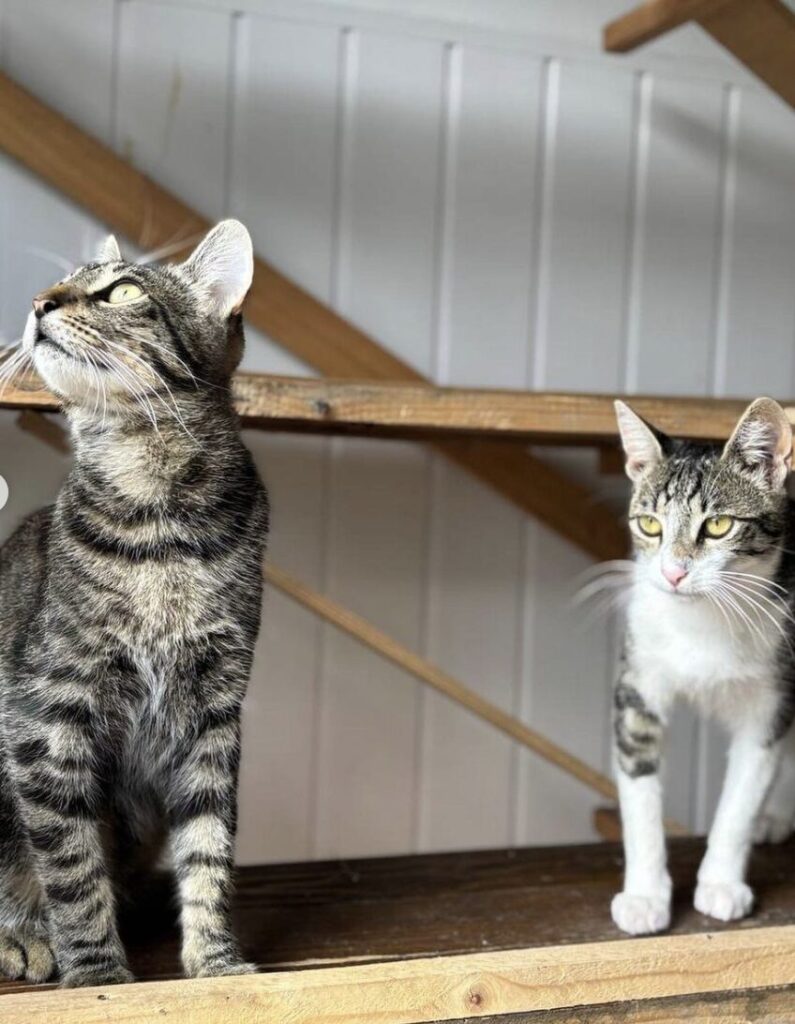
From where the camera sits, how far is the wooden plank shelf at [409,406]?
1.32 meters

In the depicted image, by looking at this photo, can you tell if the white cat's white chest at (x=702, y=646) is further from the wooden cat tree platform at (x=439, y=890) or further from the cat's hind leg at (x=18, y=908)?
the cat's hind leg at (x=18, y=908)

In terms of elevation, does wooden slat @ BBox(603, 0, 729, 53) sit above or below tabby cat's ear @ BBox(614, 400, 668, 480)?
above

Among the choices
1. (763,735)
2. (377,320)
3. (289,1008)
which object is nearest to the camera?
(289,1008)

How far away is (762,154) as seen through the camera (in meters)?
2.31

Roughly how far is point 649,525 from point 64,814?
73 centimetres

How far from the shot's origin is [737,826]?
1.45 meters

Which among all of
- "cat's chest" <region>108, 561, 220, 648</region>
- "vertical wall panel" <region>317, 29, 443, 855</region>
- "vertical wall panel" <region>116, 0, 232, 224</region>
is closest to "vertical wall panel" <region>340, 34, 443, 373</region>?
"vertical wall panel" <region>317, 29, 443, 855</region>

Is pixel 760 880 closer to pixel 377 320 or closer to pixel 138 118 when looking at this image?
pixel 377 320

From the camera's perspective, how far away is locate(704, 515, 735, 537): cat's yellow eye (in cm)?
136

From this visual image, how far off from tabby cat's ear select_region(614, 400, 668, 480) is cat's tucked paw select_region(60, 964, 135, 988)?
800 mm

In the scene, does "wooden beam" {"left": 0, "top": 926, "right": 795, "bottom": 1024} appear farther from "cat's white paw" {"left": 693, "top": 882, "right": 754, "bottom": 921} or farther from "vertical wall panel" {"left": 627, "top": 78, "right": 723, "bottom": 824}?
"vertical wall panel" {"left": 627, "top": 78, "right": 723, "bottom": 824}

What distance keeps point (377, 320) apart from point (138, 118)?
1.69 feet

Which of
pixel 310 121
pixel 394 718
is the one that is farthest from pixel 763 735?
pixel 310 121

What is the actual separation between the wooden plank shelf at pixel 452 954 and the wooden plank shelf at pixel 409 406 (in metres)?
0.57
